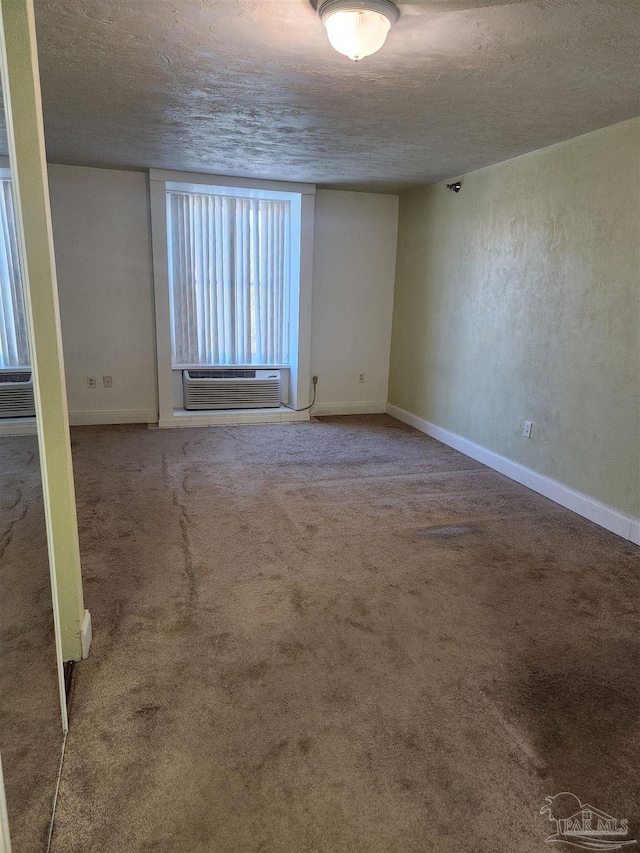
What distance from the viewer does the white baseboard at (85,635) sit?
191cm

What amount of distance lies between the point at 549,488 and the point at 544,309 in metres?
1.24

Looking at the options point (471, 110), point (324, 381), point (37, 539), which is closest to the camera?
point (37, 539)

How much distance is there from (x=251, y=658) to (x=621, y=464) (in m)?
2.39

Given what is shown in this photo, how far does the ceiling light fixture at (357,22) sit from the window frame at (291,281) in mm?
3082

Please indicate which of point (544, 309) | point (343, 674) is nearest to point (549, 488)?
point (544, 309)

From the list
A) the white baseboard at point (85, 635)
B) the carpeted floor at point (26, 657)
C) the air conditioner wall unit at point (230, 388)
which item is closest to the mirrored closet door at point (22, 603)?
the carpeted floor at point (26, 657)

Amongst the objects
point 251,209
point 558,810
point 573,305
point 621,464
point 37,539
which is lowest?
point 558,810

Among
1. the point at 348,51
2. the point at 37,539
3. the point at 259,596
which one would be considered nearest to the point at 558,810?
the point at 259,596

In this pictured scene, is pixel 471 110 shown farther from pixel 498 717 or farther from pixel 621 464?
pixel 498 717

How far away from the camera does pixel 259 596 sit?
7.73ft

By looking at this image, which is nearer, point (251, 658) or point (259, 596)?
point (251, 658)

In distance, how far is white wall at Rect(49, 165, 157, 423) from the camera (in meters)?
4.61

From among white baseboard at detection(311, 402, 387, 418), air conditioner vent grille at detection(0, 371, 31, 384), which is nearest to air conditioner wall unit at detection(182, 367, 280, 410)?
white baseboard at detection(311, 402, 387, 418)

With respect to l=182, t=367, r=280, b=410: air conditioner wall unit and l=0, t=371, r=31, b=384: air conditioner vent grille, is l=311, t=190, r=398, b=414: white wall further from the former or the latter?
l=0, t=371, r=31, b=384: air conditioner vent grille
